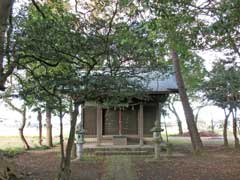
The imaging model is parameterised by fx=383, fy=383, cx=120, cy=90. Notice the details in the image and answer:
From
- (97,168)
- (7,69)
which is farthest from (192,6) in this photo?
(97,168)

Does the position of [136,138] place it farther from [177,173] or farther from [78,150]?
[177,173]

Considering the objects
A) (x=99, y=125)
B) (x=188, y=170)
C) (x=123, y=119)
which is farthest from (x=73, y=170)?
(x=123, y=119)

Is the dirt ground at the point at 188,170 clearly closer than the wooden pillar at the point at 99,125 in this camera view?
Yes

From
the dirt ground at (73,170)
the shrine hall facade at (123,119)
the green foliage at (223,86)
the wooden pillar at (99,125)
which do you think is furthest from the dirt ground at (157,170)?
the green foliage at (223,86)

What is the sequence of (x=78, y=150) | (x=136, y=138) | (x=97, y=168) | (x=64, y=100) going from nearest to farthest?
(x=64, y=100) < (x=97, y=168) < (x=78, y=150) < (x=136, y=138)

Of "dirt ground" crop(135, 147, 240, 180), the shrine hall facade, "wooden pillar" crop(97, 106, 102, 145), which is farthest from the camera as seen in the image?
the shrine hall facade

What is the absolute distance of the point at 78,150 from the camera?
1455 cm

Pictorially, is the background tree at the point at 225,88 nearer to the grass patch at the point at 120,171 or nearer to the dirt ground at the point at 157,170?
the dirt ground at the point at 157,170

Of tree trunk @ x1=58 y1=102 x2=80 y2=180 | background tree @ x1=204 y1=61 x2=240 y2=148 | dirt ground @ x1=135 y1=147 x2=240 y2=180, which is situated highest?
background tree @ x1=204 y1=61 x2=240 y2=148

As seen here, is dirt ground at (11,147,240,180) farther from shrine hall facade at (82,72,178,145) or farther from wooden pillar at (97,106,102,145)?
shrine hall facade at (82,72,178,145)

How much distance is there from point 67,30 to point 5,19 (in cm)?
110

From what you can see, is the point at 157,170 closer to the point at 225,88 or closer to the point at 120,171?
the point at 120,171

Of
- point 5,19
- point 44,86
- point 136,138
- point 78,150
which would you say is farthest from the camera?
point 136,138

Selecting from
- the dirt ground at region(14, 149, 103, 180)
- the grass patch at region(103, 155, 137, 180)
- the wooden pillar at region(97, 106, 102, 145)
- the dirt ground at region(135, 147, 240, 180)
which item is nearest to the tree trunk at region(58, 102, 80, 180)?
the dirt ground at region(14, 149, 103, 180)
